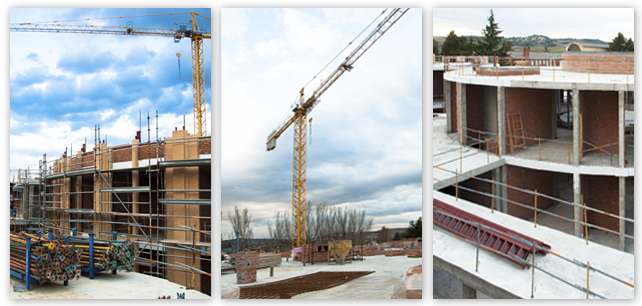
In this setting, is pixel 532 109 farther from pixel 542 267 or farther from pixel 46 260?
pixel 46 260

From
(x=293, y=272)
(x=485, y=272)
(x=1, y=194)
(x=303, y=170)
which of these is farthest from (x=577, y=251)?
(x=303, y=170)

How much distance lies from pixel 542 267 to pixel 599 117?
869 cm

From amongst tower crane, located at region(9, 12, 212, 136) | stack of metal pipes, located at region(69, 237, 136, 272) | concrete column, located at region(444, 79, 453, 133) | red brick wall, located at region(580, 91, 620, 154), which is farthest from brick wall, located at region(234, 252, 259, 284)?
red brick wall, located at region(580, 91, 620, 154)

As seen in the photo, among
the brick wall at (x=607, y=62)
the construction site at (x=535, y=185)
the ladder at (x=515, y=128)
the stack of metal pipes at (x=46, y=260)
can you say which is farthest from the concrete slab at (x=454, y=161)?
the stack of metal pipes at (x=46, y=260)

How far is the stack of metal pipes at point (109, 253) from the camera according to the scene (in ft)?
30.4

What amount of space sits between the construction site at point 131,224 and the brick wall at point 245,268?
124cm

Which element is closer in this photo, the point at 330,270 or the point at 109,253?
the point at 109,253

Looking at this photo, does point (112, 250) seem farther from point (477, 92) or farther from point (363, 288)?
point (477, 92)

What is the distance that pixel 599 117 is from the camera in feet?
53.5

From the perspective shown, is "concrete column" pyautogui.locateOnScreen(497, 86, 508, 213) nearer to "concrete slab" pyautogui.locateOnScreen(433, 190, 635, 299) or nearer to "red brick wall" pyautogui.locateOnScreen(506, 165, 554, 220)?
"red brick wall" pyautogui.locateOnScreen(506, 165, 554, 220)

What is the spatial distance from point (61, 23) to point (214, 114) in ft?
12.2

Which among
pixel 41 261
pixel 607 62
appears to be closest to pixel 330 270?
pixel 41 261

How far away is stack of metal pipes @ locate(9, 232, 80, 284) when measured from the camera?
27.5 ft

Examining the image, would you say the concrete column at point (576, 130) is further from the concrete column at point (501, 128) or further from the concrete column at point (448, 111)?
the concrete column at point (448, 111)
